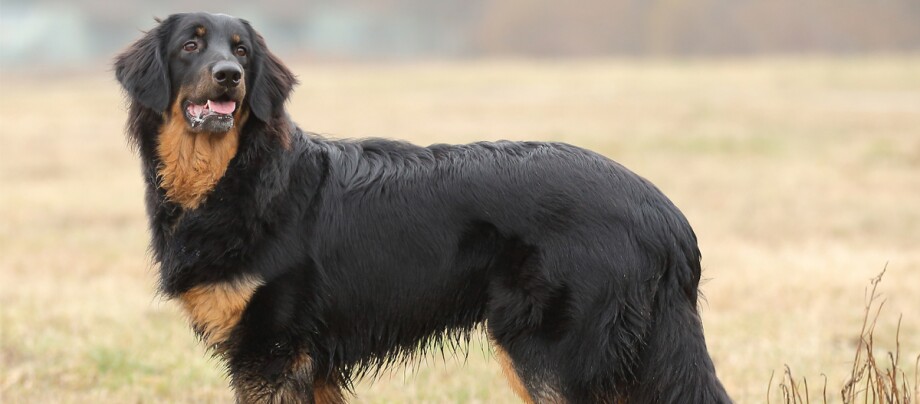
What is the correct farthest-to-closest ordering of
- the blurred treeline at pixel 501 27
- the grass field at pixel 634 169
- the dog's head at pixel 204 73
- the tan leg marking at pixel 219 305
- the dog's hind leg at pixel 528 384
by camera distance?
1. the blurred treeline at pixel 501 27
2. the grass field at pixel 634 169
3. the dog's head at pixel 204 73
4. the tan leg marking at pixel 219 305
5. the dog's hind leg at pixel 528 384

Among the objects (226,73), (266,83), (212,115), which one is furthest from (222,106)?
(266,83)

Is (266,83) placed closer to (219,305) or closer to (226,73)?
(226,73)

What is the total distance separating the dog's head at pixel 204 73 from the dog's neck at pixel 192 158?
0.05 meters

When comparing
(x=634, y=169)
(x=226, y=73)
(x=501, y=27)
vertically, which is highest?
(x=501, y=27)

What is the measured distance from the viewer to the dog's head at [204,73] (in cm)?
480

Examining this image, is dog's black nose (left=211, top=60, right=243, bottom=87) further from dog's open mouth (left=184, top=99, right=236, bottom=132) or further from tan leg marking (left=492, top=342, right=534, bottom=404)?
tan leg marking (left=492, top=342, right=534, bottom=404)

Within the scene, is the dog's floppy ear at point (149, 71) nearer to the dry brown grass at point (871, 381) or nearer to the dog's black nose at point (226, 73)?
the dog's black nose at point (226, 73)

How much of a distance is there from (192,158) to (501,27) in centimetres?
6781

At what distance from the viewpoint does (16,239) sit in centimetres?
1318

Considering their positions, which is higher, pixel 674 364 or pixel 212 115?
pixel 212 115

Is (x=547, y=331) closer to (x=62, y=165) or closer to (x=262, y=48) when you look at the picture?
(x=262, y=48)

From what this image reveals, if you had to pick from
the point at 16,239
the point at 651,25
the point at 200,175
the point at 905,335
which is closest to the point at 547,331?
the point at 200,175

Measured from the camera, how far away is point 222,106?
484cm

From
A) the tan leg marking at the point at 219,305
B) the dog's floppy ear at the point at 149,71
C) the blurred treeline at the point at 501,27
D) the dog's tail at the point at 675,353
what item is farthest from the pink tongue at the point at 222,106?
the blurred treeline at the point at 501,27
